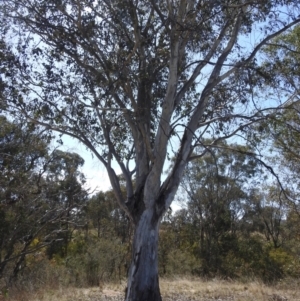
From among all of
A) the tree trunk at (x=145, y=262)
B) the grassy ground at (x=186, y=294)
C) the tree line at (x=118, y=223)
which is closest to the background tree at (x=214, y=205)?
the tree line at (x=118, y=223)

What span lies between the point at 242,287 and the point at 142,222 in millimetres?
6365

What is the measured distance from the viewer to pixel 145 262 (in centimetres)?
945

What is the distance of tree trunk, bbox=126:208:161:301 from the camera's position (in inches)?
367

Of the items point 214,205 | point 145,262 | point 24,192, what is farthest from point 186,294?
point 214,205

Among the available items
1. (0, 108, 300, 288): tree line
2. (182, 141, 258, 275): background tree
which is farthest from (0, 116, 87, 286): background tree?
(182, 141, 258, 275): background tree

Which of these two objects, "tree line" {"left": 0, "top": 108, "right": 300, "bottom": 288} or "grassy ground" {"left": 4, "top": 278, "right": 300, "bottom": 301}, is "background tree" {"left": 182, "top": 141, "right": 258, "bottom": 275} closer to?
"tree line" {"left": 0, "top": 108, "right": 300, "bottom": 288}

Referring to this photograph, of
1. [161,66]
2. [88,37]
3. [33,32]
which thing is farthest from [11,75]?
[161,66]

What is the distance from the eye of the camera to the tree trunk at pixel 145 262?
932 cm

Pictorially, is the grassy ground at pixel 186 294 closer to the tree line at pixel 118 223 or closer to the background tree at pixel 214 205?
the tree line at pixel 118 223

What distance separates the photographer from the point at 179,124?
34.0ft

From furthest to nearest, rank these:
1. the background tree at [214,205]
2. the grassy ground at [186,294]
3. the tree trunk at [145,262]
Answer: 1. the background tree at [214,205]
2. the grassy ground at [186,294]
3. the tree trunk at [145,262]

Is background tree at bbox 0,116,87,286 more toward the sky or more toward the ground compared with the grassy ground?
more toward the sky

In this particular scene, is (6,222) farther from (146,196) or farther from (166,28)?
(166,28)

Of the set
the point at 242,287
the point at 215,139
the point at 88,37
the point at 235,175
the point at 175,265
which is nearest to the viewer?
the point at 88,37
